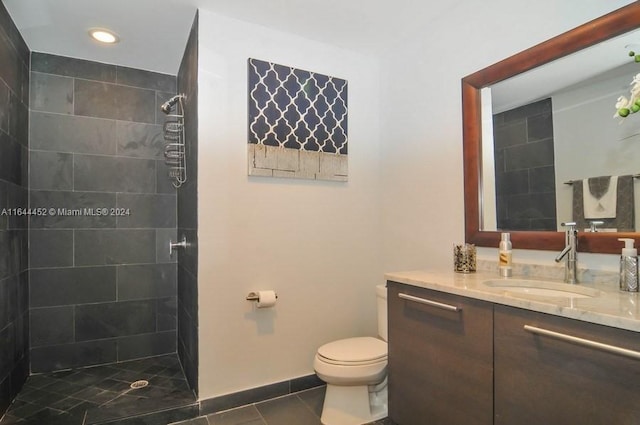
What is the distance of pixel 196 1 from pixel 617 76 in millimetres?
2068

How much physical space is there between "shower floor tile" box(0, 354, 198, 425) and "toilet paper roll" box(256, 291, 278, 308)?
2.17ft

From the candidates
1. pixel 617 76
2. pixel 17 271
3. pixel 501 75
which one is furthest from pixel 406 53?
pixel 17 271

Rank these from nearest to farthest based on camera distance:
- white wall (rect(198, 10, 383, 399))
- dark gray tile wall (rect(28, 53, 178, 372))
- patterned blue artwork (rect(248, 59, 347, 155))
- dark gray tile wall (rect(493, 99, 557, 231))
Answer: dark gray tile wall (rect(493, 99, 557, 231))
white wall (rect(198, 10, 383, 399))
patterned blue artwork (rect(248, 59, 347, 155))
dark gray tile wall (rect(28, 53, 178, 372))

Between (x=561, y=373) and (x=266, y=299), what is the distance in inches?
58.2

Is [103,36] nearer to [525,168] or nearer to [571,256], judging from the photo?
[525,168]

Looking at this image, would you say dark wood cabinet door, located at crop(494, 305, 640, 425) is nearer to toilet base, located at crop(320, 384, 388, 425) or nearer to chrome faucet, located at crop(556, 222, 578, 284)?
chrome faucet, located at crop(556, 222, 578, 284)

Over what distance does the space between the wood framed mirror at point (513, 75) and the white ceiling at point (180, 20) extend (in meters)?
0.57

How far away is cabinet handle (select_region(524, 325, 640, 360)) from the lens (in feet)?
2.97

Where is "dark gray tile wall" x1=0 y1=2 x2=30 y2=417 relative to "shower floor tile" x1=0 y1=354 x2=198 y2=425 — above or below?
above

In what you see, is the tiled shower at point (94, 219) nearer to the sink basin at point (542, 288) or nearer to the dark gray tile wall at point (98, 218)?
the dark gray tile wall at point (98, 218)

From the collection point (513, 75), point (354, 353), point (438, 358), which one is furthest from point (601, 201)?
point (354, 353)

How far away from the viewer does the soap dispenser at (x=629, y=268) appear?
124cm

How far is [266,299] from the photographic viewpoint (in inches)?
82.2

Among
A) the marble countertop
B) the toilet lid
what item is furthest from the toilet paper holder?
the marble countertop
